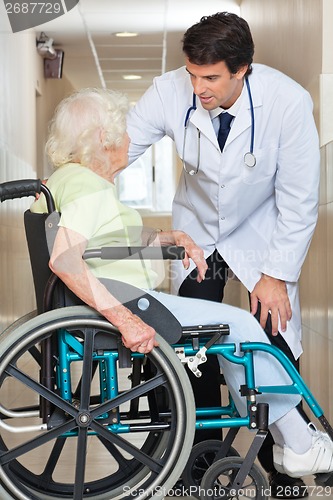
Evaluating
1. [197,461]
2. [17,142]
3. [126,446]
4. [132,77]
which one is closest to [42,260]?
[126,446]

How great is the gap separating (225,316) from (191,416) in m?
0.25

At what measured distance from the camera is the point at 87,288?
1854 millimetres

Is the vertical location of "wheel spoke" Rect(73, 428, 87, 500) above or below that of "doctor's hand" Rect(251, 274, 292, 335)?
below

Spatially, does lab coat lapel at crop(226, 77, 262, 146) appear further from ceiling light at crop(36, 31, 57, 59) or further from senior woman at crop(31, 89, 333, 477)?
ceiling light at crop(36, 31, 57, 59)

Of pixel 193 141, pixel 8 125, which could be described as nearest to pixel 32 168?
pixel 8 125

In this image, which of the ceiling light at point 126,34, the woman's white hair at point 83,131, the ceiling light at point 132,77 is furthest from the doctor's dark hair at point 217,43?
the ceiling light at point 132,77

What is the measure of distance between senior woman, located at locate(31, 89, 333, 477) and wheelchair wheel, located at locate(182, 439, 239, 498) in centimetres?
20

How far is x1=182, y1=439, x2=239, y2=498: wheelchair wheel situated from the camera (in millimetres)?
2307

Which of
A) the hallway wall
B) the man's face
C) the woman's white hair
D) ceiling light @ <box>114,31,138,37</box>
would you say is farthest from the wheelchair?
ceiling light @ <box>114,31,138,37</box>

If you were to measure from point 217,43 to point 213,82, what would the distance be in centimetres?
10

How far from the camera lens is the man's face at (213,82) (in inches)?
84.9

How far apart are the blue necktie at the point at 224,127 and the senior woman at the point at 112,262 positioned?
0.34m

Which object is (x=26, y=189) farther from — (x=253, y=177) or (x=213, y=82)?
(x=253, y=177)

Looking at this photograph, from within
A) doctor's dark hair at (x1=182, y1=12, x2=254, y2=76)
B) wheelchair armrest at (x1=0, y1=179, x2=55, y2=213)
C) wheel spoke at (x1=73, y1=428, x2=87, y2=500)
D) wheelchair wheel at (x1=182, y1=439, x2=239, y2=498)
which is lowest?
wheelchair wheel at (x1=182, y1=439, x2=239, y2=498)
